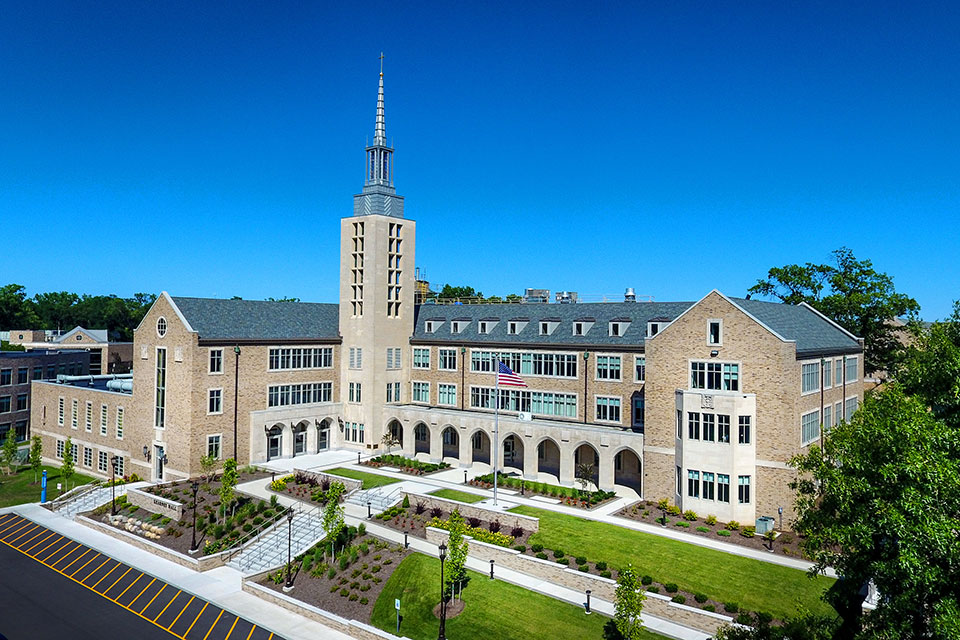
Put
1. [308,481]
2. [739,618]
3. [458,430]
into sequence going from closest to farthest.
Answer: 1. [739,618]
2. [308,481]
3. [458,430]

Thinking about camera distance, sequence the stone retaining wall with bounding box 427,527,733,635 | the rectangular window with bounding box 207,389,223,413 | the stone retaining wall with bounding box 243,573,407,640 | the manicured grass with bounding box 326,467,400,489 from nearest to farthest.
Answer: the stone retaining wall with bounding box 427,527,733,635
the stone retaining wall with bounding box 243,573,407,640
the manicured grass with bounding box 326,467,400,489
the rectangular window with bounding box 207,389,223,413

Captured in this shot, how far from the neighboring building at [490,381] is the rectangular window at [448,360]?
13 centimetres

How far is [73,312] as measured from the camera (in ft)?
A: 511

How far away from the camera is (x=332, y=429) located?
191 feet

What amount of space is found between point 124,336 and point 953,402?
16064 cm

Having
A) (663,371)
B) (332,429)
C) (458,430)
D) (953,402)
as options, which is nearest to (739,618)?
(953,402)

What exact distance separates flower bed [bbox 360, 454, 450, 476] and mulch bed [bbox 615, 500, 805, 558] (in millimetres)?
16381

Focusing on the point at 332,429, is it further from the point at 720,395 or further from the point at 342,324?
the point at 720,395

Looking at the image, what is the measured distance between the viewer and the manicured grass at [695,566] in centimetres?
2830

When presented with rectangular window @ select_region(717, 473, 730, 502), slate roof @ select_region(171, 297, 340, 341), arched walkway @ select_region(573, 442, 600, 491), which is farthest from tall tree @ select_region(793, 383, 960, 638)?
slate roof @ select_region(171, 297, 340, 341)

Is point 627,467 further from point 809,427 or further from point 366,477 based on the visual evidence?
point 366,477

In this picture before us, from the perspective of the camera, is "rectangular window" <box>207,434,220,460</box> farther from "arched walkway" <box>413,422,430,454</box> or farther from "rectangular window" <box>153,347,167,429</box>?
"arched walkway" <box>413,422,430,454</box>

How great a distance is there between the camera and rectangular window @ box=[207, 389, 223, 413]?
50000 mm

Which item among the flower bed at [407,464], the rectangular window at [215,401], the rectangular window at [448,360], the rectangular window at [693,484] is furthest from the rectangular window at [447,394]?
the rectangular window at [693,484]
